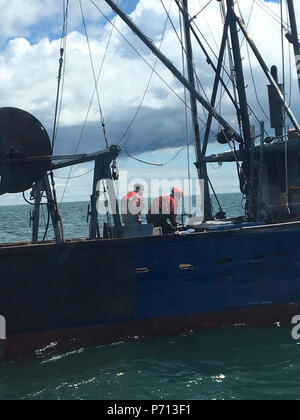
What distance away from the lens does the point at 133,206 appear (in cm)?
1127

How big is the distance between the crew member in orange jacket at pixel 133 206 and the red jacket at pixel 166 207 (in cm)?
85

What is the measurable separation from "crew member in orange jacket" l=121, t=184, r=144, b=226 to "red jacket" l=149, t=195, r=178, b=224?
850mm

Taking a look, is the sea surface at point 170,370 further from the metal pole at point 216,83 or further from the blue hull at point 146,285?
the metal pole at point 216,83

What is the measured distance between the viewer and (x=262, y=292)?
36.4 feet

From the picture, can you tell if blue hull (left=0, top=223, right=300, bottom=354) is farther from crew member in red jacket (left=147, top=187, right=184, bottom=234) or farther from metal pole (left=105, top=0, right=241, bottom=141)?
metal pole (left=105, top=0, right=241, bottom=141)

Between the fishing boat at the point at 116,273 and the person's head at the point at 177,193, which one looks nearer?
the fishing boat at the point at 116,273

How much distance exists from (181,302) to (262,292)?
1.92 m

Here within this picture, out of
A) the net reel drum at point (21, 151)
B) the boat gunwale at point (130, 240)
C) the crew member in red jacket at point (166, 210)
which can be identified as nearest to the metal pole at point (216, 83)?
the crew member in red jacket at point (166, 210)

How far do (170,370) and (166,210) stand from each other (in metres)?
4.46

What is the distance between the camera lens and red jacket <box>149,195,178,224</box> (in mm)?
12117

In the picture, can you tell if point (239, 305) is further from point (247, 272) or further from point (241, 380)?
point (241, 380)

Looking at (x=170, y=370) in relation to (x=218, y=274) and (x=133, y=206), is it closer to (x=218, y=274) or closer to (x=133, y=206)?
(x=218, y=274)

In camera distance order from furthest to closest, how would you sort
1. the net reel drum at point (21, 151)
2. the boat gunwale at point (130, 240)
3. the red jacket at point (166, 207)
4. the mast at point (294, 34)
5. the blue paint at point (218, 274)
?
the mast at point (294, 34) < the red jacket at point (166, 207) < the blue paint at point (218, 274) < the net reel drum at point (21, 151) < the boat gunwale at point (130, 240)

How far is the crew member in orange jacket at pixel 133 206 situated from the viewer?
11328 mm
